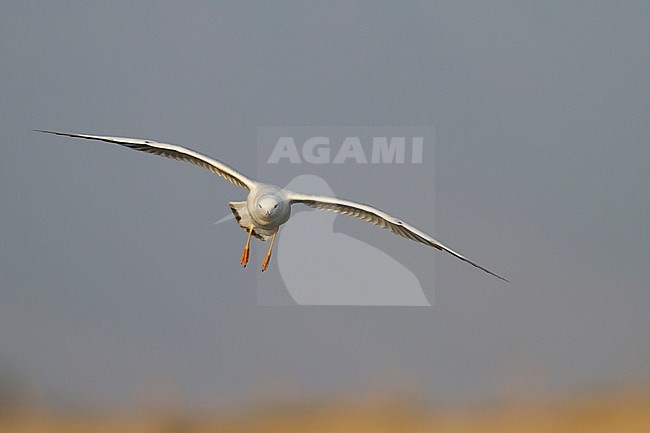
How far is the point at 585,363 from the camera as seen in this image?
3.15 meters

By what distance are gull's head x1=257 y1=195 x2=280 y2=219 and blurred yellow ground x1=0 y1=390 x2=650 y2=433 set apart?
3.57ft

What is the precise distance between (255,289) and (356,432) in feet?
2.20

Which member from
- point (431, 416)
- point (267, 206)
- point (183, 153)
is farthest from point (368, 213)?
point (431, 416)

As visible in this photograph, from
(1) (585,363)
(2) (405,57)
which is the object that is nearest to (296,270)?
(2) (405,57)

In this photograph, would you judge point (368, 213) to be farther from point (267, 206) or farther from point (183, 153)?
point (183, 153)


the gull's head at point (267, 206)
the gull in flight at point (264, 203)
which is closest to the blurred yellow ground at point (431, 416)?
the gull in flight at point (264, 203)

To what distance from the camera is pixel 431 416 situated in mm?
3129

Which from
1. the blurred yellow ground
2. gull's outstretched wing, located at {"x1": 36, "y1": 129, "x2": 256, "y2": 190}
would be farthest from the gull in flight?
the blurred yellow ground

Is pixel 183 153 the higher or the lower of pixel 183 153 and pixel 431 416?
the higher

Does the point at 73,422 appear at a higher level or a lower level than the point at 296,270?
lower

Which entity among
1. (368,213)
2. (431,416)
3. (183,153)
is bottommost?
(431,416)

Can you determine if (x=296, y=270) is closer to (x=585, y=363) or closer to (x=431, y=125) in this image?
(x=431, y=125)

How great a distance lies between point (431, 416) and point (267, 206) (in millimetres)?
1247

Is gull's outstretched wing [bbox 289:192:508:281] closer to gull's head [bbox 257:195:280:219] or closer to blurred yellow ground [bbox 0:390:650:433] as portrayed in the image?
gull's head [bbox 257:195:280:219]
